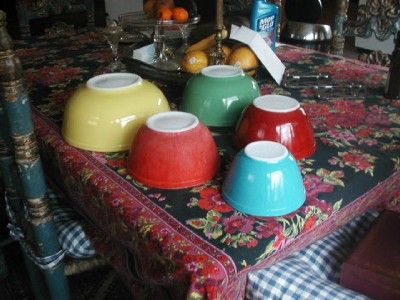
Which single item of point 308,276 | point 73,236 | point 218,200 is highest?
point 218,200

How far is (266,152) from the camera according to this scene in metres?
0.62

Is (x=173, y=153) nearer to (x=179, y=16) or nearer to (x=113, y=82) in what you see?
(x=113, y=82)

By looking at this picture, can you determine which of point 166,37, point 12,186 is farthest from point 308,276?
point 166,37

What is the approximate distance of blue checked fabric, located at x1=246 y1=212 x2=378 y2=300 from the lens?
0.61m

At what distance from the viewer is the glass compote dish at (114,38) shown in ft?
3.94

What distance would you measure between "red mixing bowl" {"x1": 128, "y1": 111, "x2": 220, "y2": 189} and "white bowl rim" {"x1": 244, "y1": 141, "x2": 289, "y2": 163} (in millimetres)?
85

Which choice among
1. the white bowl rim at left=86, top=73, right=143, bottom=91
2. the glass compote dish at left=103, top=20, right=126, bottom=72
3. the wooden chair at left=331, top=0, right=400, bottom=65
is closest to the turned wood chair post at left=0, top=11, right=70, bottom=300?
the white bowl rim at left=86, top=73, right=143, bottom=91

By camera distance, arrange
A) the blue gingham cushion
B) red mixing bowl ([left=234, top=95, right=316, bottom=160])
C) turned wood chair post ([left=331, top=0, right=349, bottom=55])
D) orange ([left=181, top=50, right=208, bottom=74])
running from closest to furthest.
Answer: red mixing bowl ([left=234, top=95, right=316, bottom=160]) → the blue gingham cushion → orange ([left=181, top=50, right=208, bottom=74]) → turned wood chair post ([left=331, top=0, right=349, bottom=55])

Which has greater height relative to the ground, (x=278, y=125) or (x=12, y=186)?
(x=278, y=125)

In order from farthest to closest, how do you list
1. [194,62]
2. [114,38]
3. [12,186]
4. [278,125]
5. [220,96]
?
[114,38], [194,62], [12,186], [220,96], [278,125]

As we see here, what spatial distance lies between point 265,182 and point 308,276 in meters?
0.17

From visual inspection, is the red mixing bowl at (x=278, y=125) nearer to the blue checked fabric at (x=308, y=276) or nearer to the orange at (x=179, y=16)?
the blue checked fabric at (x=308, y=276)

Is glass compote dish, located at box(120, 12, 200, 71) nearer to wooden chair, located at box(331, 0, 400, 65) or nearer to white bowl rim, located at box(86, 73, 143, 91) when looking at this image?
white bowl rim, located at box(86, 73, 143, 91)

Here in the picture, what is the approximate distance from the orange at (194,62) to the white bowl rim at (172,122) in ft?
1.25
